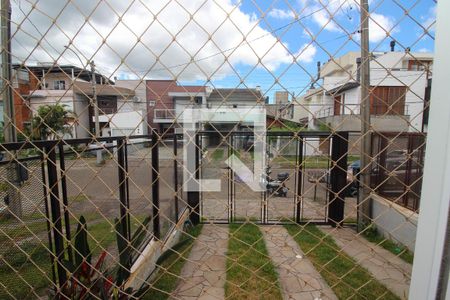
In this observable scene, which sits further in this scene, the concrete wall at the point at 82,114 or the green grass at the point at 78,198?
the green grass at the point at 78,198

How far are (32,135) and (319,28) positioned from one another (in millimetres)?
1097

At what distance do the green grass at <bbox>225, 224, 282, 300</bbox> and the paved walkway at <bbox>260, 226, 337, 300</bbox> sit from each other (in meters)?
0.12

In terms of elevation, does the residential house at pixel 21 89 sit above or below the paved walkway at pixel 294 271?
above

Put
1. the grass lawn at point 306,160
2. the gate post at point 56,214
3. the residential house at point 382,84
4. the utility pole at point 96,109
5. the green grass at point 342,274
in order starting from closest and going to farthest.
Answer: the residential house at point 382,84, the utility pole at point 96,109, the gate post at point 56,214, the grass lawn at point 306,160, the green grass at point 342,274

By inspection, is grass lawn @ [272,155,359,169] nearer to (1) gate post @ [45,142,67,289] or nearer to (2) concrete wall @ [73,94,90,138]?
(2) concrete wall @ [73,94,90,138]

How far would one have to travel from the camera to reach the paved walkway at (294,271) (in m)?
2.24

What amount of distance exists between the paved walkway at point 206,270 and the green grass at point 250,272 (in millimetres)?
105

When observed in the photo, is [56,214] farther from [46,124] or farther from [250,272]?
[250,272]

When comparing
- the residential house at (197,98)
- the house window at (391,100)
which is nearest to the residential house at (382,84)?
the house window at (391,100)

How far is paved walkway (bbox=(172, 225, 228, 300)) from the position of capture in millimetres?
2264

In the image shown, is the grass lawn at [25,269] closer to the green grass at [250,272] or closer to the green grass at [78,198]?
the green grass at [78,198]

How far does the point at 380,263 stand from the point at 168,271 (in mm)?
2295

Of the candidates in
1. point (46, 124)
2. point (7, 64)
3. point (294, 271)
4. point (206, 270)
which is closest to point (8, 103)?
point (7, 64)

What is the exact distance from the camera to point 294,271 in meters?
2.73
